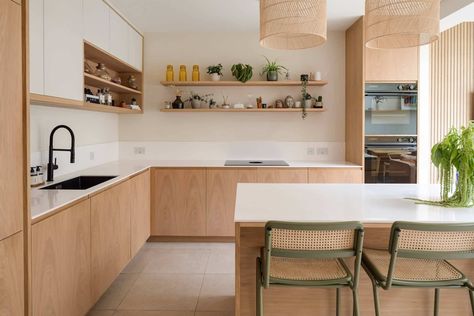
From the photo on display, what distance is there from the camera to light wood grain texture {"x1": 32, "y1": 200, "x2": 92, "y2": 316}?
191cm

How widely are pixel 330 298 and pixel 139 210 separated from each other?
2177mm

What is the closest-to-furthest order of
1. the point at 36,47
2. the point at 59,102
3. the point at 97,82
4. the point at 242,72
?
1. the point at 36,47
2. the point at 59,102
3. the point at 97,82
4. the point at 242,72

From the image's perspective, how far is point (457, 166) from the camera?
6.86 ft

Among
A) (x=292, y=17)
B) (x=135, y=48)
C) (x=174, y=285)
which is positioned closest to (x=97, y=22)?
(x=135, y=48)

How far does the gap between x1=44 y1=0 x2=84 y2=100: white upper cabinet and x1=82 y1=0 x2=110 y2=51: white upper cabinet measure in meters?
0.14

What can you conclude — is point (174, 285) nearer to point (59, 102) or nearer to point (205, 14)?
point (59, 102)

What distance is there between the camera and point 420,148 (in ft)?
14.0

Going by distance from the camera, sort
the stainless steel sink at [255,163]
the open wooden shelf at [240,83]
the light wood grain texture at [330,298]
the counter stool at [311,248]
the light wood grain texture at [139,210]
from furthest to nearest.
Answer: the open wooden shelf at [240,83], the stainless steel sink at [255,163], the light wood grain texture at [139,210], the light wood grain texture at [330,298], the counter stool at [311,248]

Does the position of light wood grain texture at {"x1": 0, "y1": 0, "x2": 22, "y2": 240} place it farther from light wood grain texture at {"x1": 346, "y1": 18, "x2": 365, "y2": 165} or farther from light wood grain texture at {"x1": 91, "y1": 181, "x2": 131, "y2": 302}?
light wood grain texture at {"x1": 346, "y1": 18, "x2": 365, "y2": 165}

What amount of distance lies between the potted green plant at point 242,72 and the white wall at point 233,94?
25 cm

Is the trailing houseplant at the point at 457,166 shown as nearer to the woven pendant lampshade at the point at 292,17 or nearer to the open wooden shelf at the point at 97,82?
the woven pendant lampshade at the point at 292,17

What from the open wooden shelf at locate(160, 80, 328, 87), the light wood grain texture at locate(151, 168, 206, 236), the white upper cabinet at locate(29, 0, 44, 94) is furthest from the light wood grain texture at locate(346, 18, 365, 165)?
the white upper cabinet at locate(29, 0, 44, 94)

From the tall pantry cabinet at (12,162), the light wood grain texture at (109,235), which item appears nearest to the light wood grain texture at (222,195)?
the light wood grain texture at (109,235)

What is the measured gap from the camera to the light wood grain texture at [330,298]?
2209 mm
